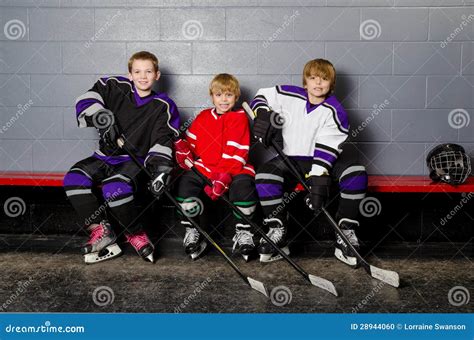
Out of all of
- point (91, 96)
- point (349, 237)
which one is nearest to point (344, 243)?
point (349, 237)

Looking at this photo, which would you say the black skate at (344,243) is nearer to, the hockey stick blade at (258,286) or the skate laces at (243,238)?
the skate laces at (243,238)

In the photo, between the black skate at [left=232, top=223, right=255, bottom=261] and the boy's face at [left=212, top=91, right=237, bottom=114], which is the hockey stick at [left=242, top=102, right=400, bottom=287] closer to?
the boy's face at [left=212, top=91, right=237, bottom=114]

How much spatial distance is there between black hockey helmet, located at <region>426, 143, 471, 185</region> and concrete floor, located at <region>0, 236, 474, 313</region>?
1.43 feet

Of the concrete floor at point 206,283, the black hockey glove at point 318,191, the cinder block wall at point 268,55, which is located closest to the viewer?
the concrete floor at point 206,283

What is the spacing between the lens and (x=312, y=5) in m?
3.48

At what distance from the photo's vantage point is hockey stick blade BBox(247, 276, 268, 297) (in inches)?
97.4

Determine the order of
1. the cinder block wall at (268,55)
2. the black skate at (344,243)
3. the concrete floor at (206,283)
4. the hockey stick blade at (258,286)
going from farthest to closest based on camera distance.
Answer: the cinder block wall at (268,55) → the black skate at (344,243) → the hockey stick blade at (258,286) → the concrete floor at (206,283)

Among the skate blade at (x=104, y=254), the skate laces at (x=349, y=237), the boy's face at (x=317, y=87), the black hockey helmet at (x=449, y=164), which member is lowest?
the skate blade at (x=104, y=254)

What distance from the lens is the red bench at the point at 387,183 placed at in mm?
Result: 3088

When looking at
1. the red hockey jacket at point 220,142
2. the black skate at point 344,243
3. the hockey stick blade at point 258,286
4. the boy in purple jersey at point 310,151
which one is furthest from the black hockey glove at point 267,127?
the hockey stick blade at point 258,286

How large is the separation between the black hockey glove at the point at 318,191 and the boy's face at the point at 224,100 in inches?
26.5

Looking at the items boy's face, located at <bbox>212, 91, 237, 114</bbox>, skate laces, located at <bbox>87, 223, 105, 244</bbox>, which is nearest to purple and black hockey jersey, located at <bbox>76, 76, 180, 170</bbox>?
boy's face, located at <bbox>212, 91, 237, 114</bbox>

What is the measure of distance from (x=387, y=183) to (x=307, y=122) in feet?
1.83

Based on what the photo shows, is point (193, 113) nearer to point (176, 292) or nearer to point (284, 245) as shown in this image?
point (284, 245)
